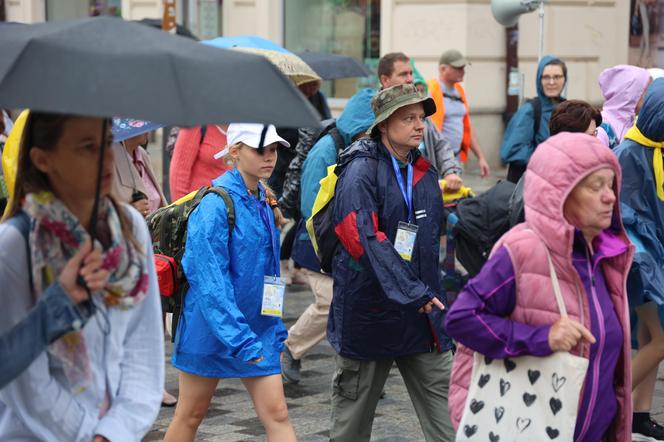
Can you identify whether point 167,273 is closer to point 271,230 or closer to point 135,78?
point 271,230

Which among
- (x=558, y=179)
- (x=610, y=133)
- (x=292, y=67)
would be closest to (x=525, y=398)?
(x=558, y=179)

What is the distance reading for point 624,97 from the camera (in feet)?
27.4

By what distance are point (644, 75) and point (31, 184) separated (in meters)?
5.87

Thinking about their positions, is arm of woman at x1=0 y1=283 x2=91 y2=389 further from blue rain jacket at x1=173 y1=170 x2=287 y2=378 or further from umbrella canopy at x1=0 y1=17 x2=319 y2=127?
blue rain jacket at x1=173 y1=170 x2=287 y2=378

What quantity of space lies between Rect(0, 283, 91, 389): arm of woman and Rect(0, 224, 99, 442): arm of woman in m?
0.08

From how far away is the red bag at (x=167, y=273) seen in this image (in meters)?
5.61

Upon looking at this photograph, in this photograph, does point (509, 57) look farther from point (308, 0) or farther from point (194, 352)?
point (194, 352)

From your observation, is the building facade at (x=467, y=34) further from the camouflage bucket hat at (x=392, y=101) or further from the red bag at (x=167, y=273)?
the red bag at (x=167, y=273)

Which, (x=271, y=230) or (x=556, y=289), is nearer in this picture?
(x=556, y=289)

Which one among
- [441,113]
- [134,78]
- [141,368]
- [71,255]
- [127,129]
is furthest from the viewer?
[441,113]

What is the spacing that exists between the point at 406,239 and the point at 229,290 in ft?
2.77

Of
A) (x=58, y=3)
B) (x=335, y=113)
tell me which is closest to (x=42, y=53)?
(x=335, y=113)

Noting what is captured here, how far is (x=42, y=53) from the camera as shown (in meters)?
3.03

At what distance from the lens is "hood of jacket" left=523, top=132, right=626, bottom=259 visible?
4125 millimetres
